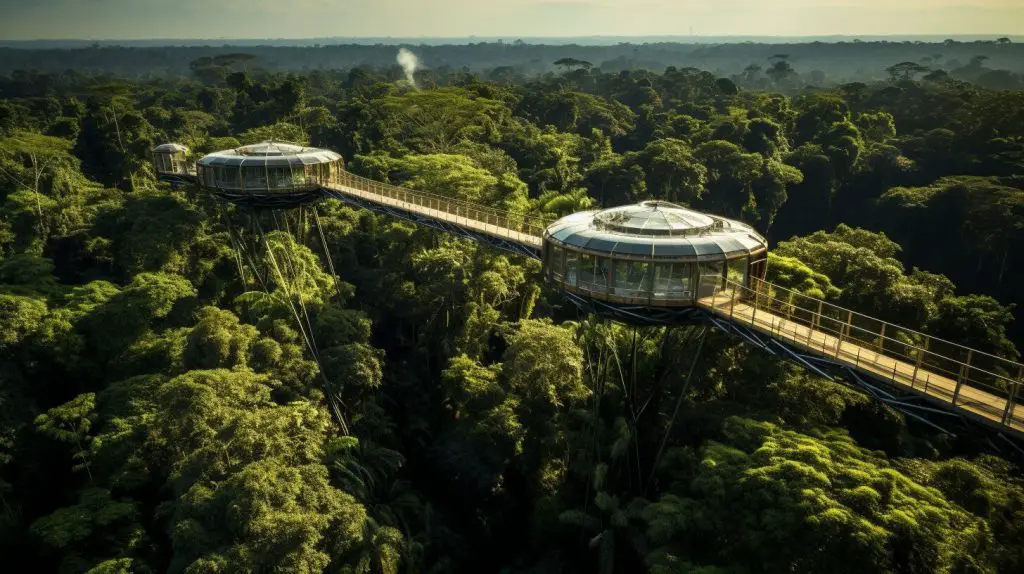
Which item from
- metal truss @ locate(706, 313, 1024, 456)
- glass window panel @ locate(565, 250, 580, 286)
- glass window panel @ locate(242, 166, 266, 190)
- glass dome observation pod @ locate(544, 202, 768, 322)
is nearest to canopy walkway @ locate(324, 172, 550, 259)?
glass window panel @ locate(242, 166, 266, 190)

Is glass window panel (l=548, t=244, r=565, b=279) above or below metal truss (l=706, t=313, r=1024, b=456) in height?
above

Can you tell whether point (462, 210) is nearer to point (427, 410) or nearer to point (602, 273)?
point (427, 410)

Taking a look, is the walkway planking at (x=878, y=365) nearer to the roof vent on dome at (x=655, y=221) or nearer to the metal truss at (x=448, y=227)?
the roof vent on dome at (x=655, y=221)

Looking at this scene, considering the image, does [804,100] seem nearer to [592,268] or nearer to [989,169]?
[989,169]

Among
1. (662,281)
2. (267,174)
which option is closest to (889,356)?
(662,281)

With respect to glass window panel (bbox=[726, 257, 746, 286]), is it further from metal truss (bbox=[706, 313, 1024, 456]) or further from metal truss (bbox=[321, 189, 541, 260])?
metal truss (bbox=[321, 189, 541, 260])

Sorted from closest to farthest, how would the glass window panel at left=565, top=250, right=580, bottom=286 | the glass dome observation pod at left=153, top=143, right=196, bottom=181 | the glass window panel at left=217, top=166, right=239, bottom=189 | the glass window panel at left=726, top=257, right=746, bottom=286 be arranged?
the glass window panel at left=726, top=257, right=746, bottom=286
the glass window panel at left=565, top=250, right=580, bottom=286
the glass window panel at left=217, top=166, right=239, bottom=189
the glass dome observation pod at left=153, top=143, right=196, bottom=181

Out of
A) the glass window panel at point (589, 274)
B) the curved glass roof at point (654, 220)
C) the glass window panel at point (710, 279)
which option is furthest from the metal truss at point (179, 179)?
the glass window panel at point (710, 279)

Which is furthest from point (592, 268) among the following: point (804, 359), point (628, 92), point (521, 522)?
point (628, 92)
